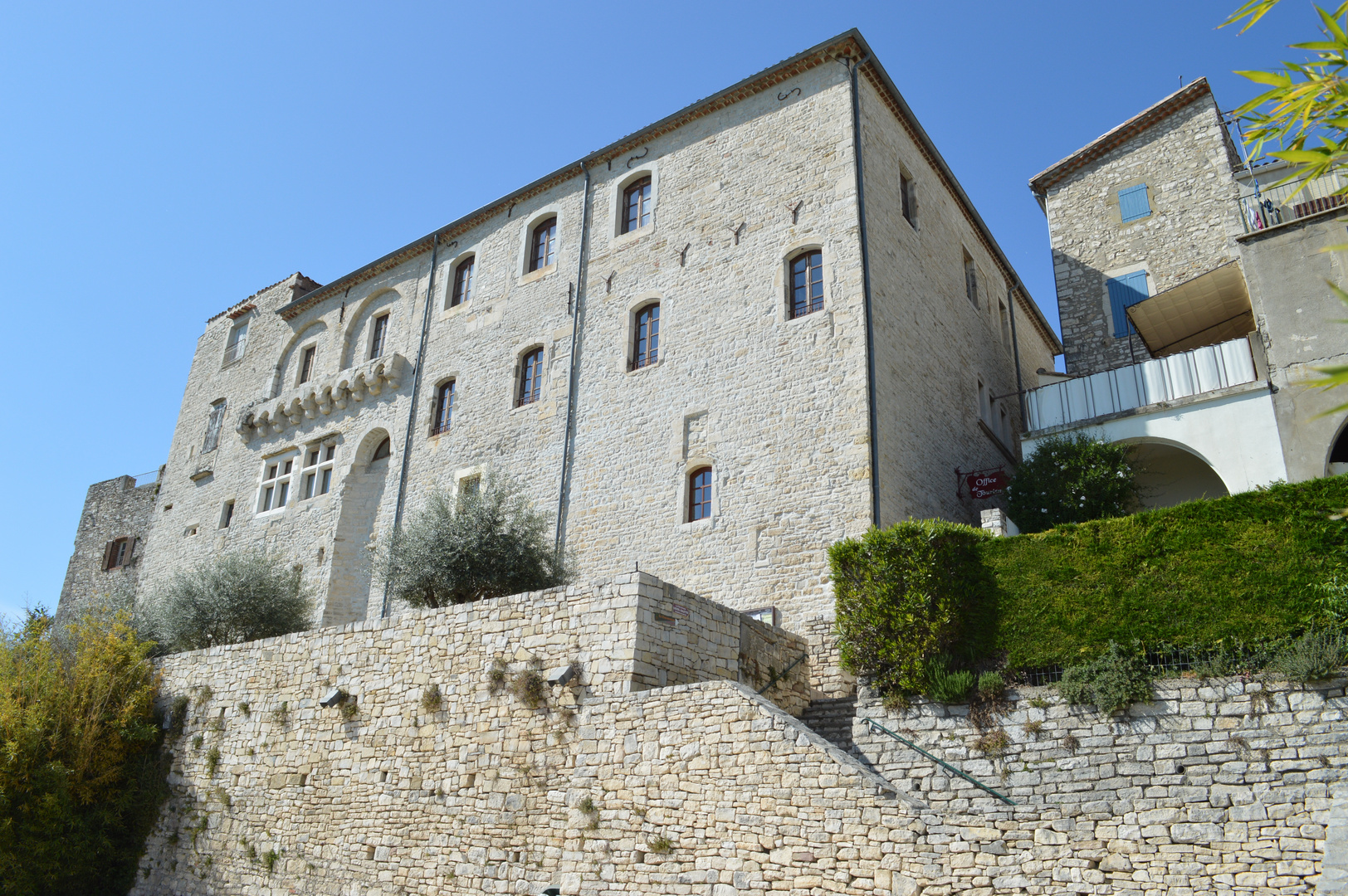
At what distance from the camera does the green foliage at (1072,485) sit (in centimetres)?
1401

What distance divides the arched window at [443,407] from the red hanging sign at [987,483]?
10.8 m

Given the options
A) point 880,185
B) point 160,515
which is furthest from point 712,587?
point 160,515

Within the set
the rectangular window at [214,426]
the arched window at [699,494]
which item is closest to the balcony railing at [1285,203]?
the arched window at [699,494]

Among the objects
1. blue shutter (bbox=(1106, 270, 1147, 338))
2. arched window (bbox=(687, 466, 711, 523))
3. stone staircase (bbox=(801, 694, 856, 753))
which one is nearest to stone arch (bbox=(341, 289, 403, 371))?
arched window (bbox=(687, 466, 711, 523))

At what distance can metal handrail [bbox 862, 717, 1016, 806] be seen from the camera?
8.79m

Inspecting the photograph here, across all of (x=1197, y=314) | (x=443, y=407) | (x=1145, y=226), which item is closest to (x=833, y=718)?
(x=1197, y=314)

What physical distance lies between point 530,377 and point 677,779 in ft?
38.1

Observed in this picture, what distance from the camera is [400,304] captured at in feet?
76.7

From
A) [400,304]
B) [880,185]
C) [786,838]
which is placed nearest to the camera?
[786,838]

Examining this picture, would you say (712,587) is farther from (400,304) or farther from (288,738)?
(400,304)

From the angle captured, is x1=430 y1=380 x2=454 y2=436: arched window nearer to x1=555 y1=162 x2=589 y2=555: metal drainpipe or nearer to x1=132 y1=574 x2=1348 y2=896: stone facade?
x1=555 y1=162 x2=589 y2=555: metal drainpipe

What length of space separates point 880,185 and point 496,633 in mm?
10433

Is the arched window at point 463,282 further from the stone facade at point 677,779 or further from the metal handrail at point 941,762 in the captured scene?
the metal handrail at point 941,762

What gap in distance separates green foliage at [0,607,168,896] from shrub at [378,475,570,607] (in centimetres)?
467
